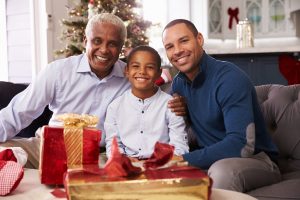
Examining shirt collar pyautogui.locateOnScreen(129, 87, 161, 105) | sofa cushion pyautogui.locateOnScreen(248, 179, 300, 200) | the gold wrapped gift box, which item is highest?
shirt collar pyautogui.locateOnScreen(129, 87, 161, 105)

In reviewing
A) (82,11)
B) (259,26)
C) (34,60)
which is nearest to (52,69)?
(82,11)

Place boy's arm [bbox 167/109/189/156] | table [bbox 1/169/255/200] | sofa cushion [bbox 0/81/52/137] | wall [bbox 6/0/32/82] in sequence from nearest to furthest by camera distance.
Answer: table [bbox 1/169/255/200], boy's arm [bbox 167/109/189/156], sofa cushion [bbox 0/81/52/137], wall [bbox 6/0/32/82]

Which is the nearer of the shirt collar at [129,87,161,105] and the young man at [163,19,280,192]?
the young man at [163,19,280,192]

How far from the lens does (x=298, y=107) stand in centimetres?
206

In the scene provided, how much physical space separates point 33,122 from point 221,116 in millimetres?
1212

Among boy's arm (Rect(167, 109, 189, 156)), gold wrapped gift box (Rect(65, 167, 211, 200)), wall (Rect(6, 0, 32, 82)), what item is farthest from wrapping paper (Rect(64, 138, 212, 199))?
wall (Rect(6, 0, 32, 82))

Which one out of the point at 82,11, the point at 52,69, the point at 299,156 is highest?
the point at 82,11

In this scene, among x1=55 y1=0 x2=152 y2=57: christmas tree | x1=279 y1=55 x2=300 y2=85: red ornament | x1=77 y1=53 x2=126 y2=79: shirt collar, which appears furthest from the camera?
x1=279 y1=55 x2=300 y2=85: red ornament

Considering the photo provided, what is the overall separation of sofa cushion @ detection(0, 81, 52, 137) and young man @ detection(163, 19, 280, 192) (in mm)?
914

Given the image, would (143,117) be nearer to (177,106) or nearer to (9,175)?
(177,106)

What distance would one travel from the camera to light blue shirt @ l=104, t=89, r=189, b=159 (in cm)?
189

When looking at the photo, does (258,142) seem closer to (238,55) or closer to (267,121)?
(267,121)

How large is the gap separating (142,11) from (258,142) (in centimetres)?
459

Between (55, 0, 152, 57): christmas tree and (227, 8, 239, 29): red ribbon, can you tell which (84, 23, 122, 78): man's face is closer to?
(55, 0, 152, 57): christmas tree
